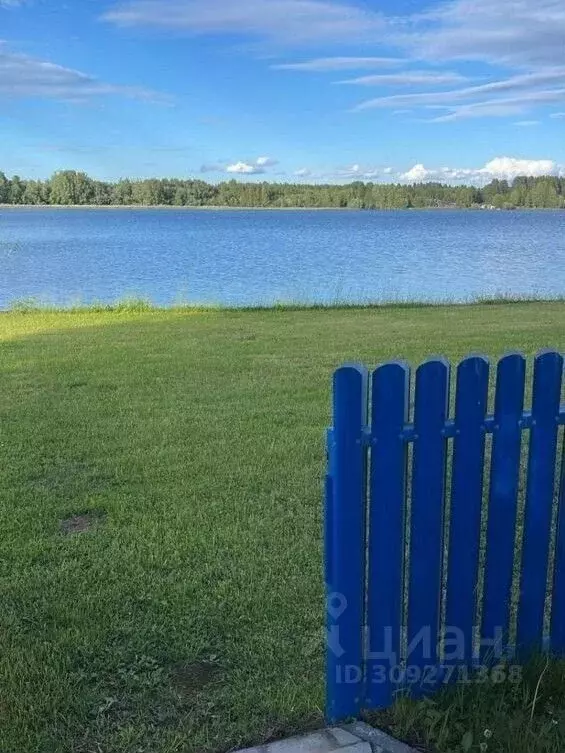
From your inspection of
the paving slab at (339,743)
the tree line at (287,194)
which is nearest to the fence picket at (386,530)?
the paving slab at (339,743)

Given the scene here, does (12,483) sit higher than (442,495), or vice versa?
(442,495)

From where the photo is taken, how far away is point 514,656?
9.79 feet

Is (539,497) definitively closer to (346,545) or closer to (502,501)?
(502,501)

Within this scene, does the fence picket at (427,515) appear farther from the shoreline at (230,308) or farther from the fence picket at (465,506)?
the shoreline at (230,308)

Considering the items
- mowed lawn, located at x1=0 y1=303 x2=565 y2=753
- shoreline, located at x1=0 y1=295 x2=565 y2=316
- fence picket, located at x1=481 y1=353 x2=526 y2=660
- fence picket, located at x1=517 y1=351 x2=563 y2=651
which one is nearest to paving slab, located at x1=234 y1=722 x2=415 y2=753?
mowed lawn, located at x1=0 y1=303 x2=565 y2=753

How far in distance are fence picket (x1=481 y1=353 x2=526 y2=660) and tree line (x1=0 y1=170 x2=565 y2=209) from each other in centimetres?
10049

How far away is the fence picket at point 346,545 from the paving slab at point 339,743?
13 centimetres

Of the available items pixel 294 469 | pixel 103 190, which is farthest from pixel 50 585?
pixel 103 190

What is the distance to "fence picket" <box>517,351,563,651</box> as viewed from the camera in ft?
8.89

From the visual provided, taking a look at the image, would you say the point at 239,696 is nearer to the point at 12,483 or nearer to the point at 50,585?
the point at 50,585

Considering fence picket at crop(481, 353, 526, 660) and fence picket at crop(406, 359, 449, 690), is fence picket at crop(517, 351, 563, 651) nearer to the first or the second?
fence picket at crop(481, 353, 526, 660)

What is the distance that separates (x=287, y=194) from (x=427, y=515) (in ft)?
370

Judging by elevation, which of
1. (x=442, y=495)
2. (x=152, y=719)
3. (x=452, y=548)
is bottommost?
(x=152, y=719)

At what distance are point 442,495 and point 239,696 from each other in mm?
1066
